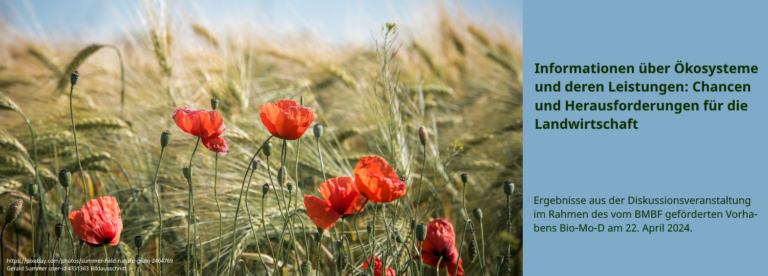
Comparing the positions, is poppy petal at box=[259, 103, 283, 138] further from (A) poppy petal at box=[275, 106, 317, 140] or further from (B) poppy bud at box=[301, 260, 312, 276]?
(B) poppy bud at box=[301, 260, 312, 276]

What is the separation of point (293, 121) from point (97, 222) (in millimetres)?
340

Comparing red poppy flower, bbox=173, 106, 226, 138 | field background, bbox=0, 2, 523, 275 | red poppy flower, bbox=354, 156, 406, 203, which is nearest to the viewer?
red poppy flower, bbox=354, 156, 406, 203

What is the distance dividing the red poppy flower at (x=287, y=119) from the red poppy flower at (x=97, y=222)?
0.94 feet

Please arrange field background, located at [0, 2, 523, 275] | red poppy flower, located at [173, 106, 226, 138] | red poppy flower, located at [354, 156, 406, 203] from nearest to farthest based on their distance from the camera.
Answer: red poppy flower, located at [354, 156, 406, 203], red poppy flower, located at [173, 106, 226, 138], field background, located at [0, 2, 523, 275]

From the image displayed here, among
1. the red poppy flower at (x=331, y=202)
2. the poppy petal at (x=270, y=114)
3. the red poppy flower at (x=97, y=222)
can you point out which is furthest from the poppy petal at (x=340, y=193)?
the red poppy flower at (x=97, y=222)

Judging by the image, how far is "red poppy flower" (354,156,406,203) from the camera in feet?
2.32

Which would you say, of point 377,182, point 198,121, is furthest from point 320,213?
point 198,121

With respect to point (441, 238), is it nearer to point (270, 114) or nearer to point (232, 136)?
point (270, 114)

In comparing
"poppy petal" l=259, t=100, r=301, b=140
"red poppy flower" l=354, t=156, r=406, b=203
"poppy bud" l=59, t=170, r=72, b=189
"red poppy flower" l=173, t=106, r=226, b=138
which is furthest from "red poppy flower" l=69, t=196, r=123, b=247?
"red poppy flower" l=354, t=156, r=406, b=203

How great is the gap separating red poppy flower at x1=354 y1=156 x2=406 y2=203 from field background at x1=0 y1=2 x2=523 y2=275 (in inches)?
5.6

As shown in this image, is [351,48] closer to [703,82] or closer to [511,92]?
[511,92]

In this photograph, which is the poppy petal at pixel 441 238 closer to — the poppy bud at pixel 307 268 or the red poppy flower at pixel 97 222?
the poppy bud at pixel 307 268

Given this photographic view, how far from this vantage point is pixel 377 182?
0.71 meters

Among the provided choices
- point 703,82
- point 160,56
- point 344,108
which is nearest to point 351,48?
point 344,108
